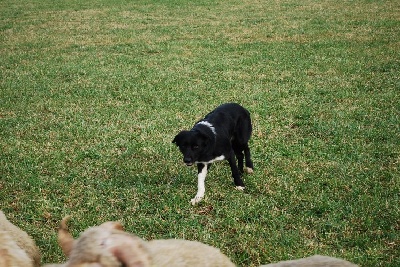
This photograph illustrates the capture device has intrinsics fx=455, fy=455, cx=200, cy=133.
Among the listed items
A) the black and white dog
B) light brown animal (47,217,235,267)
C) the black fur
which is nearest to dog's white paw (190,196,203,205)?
the black and white dog

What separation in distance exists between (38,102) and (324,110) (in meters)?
7.23

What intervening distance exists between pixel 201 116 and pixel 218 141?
3408 mm

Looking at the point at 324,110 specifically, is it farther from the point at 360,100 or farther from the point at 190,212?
the point at 190,212

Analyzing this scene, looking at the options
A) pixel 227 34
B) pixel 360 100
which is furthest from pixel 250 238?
pixel 227 34

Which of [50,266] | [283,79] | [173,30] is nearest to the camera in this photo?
[50,266]

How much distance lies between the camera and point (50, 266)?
4055mm

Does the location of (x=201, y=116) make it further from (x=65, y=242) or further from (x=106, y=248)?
(x=106, y=248)

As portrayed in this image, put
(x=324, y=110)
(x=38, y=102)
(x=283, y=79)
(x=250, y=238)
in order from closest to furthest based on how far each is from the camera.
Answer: (x=250, y=238) < (x=324, y=110) < (x=38, y=102) < (x=283, y=79)

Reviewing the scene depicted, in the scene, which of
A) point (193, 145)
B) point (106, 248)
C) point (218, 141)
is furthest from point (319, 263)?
point (218, 141)

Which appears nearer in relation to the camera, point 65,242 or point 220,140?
point 65,242

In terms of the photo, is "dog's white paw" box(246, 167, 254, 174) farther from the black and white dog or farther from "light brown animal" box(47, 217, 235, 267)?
"light brown animal" box(47, 217, 235, 267)

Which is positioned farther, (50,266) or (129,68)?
(129,68)

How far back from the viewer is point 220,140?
7.11 meters

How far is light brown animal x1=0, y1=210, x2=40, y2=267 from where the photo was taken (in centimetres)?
346
